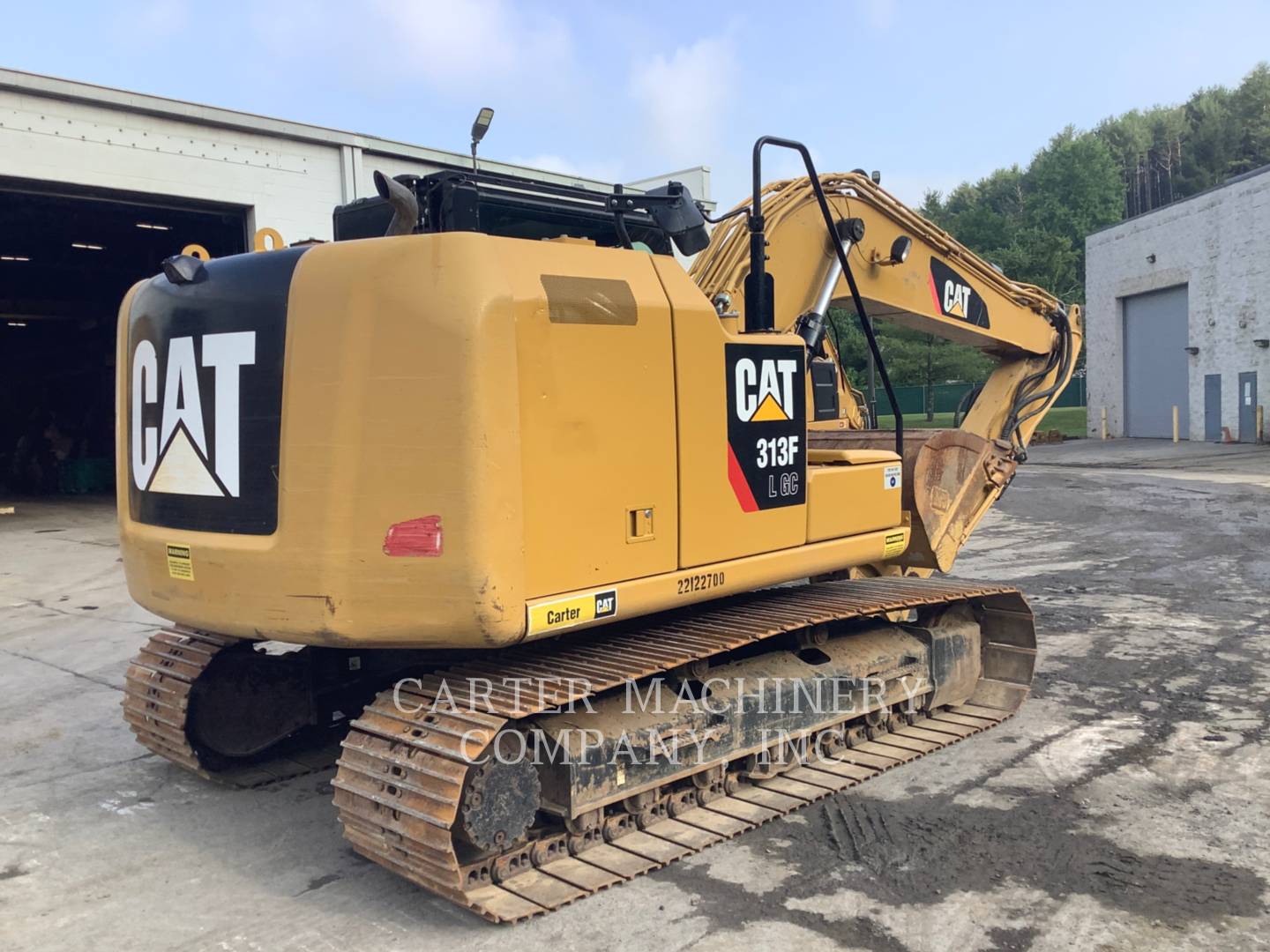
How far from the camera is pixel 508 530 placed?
12.0 feet

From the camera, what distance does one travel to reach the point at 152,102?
44.4ft

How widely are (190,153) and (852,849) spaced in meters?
13.4

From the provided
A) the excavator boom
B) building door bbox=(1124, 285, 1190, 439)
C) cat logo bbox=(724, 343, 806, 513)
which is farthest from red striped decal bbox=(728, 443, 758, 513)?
building door bbox=(1124, 285, 1190, 439)

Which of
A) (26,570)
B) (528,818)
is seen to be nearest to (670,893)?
A: (528,818)

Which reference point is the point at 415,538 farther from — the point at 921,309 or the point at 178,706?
the point at 921,309

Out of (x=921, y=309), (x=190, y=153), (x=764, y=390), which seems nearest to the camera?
(x=764, y=390)

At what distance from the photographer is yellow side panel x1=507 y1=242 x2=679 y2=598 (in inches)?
149

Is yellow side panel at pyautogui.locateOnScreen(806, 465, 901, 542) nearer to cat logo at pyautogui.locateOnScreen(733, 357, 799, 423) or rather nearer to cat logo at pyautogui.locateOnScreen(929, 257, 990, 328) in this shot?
cat logo at pyautogui.locateOnScreen(733, 357, 799, 423)

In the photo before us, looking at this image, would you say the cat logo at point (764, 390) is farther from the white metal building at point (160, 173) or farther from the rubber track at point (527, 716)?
the white metal building at point (160, 173)

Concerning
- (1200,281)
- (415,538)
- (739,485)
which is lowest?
(415,538)

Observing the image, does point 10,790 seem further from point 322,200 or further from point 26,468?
point 26,468

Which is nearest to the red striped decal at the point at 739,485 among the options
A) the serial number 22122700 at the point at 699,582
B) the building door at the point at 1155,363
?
the serial number 22122700 at the point at 699,582

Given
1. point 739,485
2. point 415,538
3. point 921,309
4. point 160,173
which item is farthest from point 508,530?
point 160,173

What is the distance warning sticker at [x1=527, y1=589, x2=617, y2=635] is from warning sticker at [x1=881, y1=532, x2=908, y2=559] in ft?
6.71
